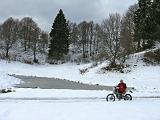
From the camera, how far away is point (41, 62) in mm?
78625

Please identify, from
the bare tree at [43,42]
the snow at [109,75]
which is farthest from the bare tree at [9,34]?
the snow at [109,75]

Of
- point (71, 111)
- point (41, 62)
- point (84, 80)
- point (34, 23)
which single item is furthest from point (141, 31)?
point (34, 23)

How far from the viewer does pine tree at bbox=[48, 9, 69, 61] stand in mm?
75938

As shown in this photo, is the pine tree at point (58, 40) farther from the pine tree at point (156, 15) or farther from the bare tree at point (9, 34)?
the pine tree at point (156, 15)

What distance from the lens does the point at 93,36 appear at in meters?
96.9

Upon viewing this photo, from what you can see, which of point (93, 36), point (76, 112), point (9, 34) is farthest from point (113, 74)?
point (93, 36)

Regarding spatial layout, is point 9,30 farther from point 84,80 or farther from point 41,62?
point 84,80

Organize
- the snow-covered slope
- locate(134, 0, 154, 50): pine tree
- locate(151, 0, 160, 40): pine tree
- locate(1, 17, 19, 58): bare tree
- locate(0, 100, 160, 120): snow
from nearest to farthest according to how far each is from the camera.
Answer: locate(0, 100, 160, 120): snow → the snow-covered slope → locate(151, 0, 160, 40): pine tree → locate(134, 0, 154, 50): pine tree → locate(1, 17, 19, 58): bare tree

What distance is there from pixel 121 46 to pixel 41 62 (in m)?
28.4

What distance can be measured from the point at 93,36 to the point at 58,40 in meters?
22.8

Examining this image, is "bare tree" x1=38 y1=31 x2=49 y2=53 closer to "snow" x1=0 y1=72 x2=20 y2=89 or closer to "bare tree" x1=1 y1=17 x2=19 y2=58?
"bare tree" x1=1 y1=17 x2=19 y2=58

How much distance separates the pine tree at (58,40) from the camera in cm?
7594

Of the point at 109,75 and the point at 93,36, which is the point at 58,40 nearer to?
the point at 93,36

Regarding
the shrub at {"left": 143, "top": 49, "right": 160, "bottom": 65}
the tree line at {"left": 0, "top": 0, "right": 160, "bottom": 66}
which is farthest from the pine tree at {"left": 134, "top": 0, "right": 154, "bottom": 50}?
the shrub at {"left": 143, "top": 49, "right": 160, "bottom": 65}
